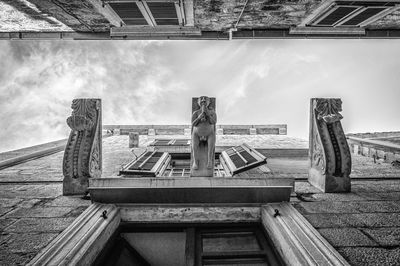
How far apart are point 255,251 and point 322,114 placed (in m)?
2.26

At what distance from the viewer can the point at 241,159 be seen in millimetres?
4824

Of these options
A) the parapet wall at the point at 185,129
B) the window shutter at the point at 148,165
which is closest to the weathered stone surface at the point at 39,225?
the window shutter at the point at 148,165

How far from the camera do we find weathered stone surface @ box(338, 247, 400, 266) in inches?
66.7

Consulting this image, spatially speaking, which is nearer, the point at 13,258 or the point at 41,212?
the point at 13,258

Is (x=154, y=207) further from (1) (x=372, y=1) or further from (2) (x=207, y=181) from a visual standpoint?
(1) (x=372, y=1)

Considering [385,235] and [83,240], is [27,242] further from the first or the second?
[385,235]

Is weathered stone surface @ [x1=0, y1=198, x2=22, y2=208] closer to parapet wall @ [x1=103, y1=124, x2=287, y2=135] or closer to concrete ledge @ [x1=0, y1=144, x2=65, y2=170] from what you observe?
concrete ledge @ [x1=0, y1=144, x2=65, y2=170]

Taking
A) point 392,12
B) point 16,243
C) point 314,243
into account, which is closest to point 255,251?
point 314,243

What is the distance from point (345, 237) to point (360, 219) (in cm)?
49

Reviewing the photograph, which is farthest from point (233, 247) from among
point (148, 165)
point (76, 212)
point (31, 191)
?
point (31, 191)

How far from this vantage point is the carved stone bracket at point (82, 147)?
10.1 feet

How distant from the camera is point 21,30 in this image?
23.3 ft

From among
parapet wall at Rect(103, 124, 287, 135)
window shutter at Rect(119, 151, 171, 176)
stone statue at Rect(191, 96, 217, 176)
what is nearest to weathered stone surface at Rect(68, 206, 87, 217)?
window shutter at Rect(119, 151, 171, 176)

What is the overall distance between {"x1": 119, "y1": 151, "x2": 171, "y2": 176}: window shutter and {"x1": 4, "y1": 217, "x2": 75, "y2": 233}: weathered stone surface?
1764 millimetres
